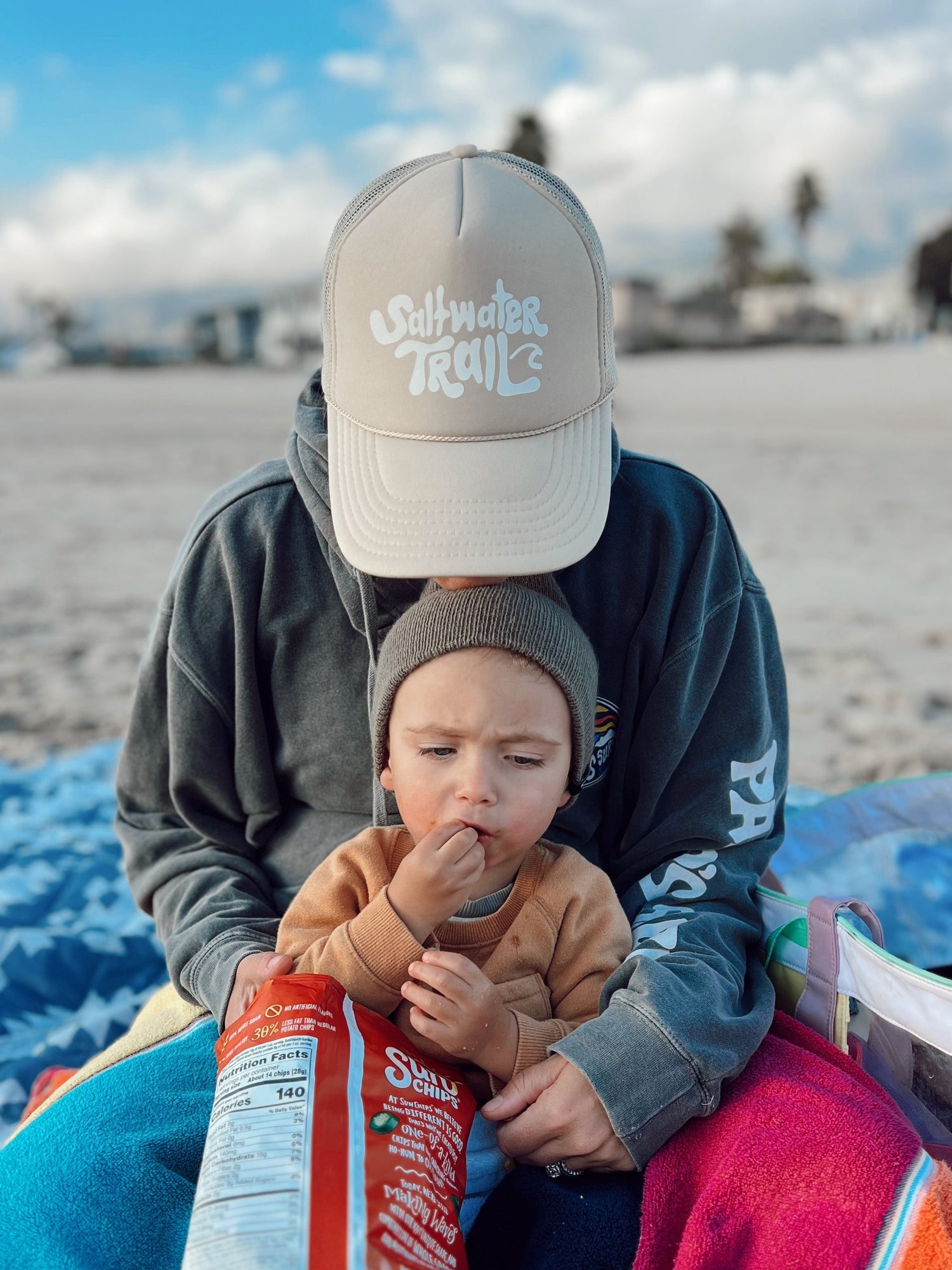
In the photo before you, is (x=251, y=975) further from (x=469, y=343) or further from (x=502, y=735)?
(x=469, y=343)

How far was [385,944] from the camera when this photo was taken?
156 centimetres

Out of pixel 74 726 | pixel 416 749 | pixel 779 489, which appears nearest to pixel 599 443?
pixel 416 749

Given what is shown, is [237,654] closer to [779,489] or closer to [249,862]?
[249,862]

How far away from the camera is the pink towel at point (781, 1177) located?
131cm

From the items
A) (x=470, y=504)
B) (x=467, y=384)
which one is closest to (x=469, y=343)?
(x=467, y=384)

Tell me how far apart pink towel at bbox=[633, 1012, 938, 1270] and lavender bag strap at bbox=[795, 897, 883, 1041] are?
0.56ft

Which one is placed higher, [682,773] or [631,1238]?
[682,773]

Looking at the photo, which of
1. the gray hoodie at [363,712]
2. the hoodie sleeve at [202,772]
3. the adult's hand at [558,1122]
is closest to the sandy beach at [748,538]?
the gray hoodie at [363,712]

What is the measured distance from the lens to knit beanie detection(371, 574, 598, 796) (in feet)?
5.22

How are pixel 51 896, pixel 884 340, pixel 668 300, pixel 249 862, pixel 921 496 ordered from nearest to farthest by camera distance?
pixel 249 862 < pixel 51 896 < pixel 921 496 < pixel 884 340 < pixel 668 300

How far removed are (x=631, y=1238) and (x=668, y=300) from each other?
232 feet

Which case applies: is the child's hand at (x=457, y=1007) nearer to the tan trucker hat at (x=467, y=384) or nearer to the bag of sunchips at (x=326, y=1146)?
the bag of sunchips at (x=326, y=1146)

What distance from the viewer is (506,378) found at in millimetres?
1562

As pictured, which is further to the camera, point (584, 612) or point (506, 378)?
point (584, 612)
